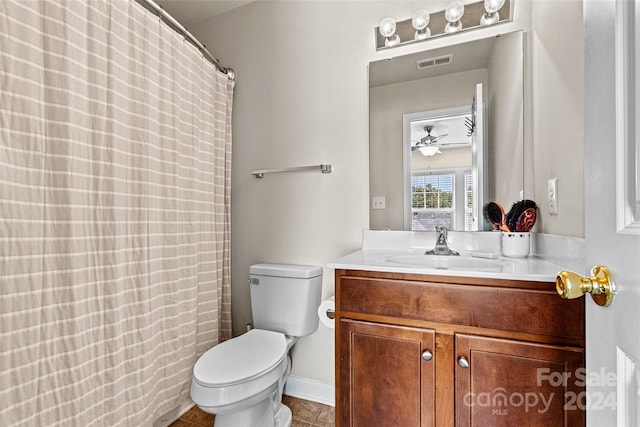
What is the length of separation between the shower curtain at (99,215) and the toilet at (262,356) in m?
0.31

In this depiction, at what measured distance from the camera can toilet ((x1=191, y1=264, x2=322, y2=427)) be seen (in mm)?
1154

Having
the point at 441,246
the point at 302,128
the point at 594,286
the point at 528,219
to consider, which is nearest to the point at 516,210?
the point at 528,219

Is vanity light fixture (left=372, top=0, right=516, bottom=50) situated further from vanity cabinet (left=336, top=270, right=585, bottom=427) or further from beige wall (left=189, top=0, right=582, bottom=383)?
vanity cabinet (left=336, top=270, right=585, bottom=427)

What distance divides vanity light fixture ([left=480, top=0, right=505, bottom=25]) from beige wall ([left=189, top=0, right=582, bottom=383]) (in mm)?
45

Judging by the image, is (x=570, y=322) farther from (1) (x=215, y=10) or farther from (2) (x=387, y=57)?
(1) (x=215, y=10)

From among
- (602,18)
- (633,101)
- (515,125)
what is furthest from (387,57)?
(633,101)

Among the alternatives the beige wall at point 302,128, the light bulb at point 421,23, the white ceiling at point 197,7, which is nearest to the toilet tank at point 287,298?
the beige wall at point 302,128

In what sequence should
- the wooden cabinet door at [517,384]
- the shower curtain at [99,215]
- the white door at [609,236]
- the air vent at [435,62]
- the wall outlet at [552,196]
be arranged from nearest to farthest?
the white door at [609,236] → the wooden cabinet door at [517,384] → the shower curtain at [99,215] → the wall outlet at [552,196] → the air vent at [435,62]

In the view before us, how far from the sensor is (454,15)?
1.43m

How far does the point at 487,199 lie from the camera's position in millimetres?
1420

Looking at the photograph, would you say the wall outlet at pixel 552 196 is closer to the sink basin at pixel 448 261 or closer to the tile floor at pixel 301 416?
the sink basin at pixel 448 261

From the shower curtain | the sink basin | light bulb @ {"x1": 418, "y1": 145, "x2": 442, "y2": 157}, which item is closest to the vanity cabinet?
the sink basin

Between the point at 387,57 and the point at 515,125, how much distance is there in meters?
0.71

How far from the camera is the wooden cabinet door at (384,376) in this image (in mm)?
975
